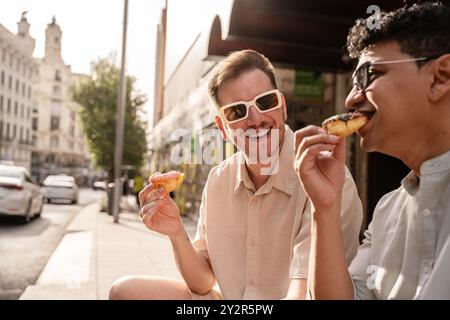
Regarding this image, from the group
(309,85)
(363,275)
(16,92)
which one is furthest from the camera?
(16,92)

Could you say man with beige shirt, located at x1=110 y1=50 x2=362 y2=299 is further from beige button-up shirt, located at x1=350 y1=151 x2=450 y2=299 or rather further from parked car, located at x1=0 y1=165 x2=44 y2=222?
parked car, located at x1=0 y1=165 x2=44 y2=222

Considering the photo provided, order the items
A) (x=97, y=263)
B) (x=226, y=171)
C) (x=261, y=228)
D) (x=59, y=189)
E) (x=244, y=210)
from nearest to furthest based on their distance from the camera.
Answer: (x=261, y=228), (x=244, y=210), (x=226, y=171), (x=97, y=263), (x=59, y=189)

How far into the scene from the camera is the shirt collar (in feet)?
5.59

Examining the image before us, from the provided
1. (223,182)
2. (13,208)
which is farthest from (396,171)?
(13,208)

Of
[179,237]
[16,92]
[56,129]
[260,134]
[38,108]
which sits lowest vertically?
[179,237]

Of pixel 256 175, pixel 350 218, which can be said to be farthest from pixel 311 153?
pixel 256 175

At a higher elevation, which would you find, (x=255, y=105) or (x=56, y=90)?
(x=56, y=90)

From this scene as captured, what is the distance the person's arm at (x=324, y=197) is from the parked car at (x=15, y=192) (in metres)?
10.9

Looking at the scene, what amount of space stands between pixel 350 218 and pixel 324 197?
49 centimetres

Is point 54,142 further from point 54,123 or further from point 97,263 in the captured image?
point 97,263

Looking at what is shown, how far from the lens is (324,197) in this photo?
1.09m

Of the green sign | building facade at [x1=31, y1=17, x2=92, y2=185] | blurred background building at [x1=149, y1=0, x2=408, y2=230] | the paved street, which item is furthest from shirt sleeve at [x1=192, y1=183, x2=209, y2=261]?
building facade at [x1=31, y1=17, x2=92, y2=185]

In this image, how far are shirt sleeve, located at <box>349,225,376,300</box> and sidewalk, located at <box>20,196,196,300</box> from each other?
129 inches

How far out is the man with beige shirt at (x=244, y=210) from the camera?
5.56 feet
